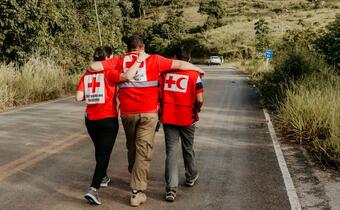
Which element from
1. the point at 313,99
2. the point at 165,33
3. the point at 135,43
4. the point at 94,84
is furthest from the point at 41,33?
the point at 165,33

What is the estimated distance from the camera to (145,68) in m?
5.68

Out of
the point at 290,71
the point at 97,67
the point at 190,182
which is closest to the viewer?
the point at 97,67

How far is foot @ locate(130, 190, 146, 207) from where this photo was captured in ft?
18.5

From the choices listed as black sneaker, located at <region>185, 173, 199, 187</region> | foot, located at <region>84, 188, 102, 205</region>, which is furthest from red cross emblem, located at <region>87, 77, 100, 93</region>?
black sneaker, located at <region>185, 173, 199, 187</region>

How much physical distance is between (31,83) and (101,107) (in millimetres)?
12910

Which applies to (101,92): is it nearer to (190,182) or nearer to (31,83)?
(190,182)

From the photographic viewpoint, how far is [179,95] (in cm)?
597

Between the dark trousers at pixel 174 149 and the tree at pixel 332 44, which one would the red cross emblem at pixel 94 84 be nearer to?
the dark trousers at pixel 174 149

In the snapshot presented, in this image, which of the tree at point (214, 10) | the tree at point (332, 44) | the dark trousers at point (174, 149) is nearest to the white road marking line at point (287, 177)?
the dark trousers at point (174, 149)

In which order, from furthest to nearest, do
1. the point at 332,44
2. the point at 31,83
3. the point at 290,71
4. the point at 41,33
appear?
the point at 41,33 < the point at 31,83 < the point at 332,44 < the point at 290,71

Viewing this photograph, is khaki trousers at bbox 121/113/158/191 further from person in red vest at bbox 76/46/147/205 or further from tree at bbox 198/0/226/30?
tree at bbox 198/0/226/30

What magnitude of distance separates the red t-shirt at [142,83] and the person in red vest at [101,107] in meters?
0.09

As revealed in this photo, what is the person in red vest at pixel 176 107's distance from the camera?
5883 mm

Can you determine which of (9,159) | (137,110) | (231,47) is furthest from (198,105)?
(231,47)
